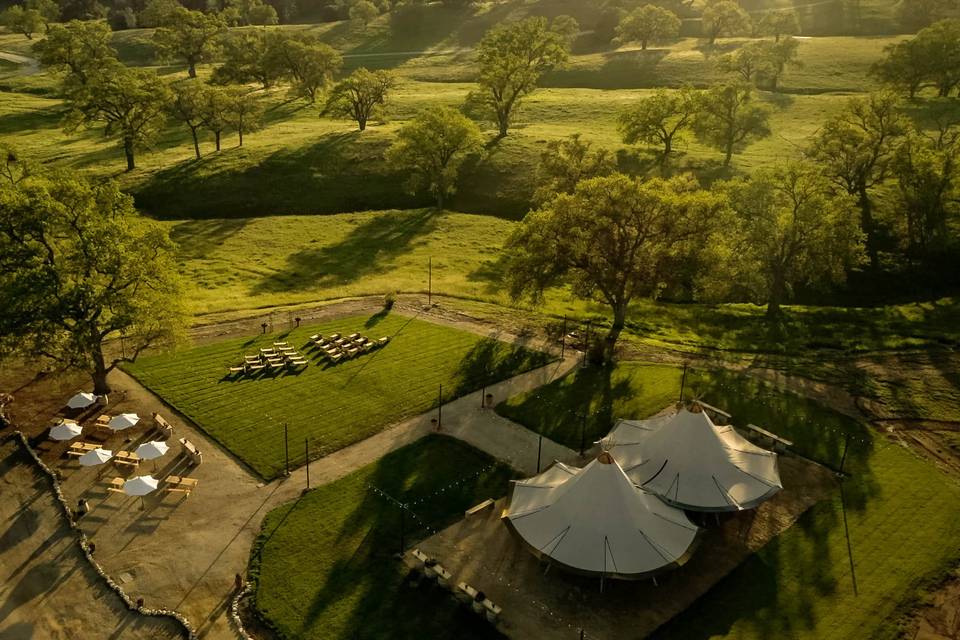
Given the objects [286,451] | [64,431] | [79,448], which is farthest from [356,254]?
[79,448]

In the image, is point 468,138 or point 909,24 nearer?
point 468,138

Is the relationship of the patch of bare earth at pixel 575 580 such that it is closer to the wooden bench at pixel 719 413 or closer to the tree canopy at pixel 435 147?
the wooden bench at pixel 719 413

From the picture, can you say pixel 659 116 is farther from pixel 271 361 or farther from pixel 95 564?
pixel 95 564

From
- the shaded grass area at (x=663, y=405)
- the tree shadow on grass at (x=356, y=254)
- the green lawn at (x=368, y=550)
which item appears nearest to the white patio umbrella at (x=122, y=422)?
the green lawn at (x=368, y=550)

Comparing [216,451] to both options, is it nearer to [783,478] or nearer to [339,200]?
[783,478]

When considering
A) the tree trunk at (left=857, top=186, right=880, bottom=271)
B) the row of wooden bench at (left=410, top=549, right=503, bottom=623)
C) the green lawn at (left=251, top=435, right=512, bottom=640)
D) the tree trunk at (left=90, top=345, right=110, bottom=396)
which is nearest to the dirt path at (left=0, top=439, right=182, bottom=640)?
the green lawn at (left=251, top=435, right=512, bottom=640)

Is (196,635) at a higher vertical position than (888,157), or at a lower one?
lower

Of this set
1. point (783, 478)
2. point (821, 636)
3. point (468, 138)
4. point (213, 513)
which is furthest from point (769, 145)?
point (213, 513)
